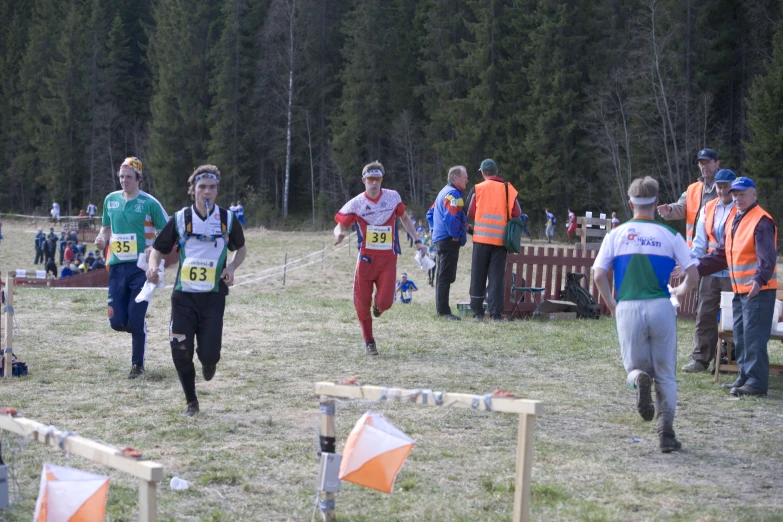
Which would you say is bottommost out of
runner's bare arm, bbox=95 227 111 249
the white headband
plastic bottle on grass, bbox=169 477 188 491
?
plastic bottle on grass, bbox=169 477 188 491

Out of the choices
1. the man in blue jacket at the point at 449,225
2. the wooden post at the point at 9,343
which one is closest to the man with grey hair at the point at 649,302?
the wooden post at the point at 9,343

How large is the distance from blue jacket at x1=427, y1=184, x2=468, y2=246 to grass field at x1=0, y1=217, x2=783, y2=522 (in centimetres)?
144

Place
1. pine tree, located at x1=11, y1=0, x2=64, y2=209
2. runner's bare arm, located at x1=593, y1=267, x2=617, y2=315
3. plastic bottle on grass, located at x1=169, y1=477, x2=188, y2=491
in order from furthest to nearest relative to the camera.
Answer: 1. pine tree, located at x1=11, y1=0, x2=64, y2=209
2. runner's bare arm, located at x1=593, y1=267, x2=617, y2=315
3. plastic bottle on grass, located at x1=169, y1=477, x2=188, y2=491

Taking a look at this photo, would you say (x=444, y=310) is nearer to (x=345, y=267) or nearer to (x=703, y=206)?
(x=703, y=206)

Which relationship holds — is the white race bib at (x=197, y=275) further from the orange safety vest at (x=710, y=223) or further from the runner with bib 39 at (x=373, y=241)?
the orange safety vest at (x=710, y=223)

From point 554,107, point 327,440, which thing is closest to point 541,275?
point 327,440

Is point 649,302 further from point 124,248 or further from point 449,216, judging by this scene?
point 449,216

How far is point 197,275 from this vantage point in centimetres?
741

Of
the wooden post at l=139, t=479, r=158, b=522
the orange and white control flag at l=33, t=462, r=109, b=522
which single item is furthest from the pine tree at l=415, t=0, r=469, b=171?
the wooden post at l=139, t=479, r=158, b=522

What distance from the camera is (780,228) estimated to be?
41562 millimetres

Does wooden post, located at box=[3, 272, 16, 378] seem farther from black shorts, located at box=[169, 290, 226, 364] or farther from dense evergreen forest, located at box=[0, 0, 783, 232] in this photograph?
dense evergreen forest, located at box=[0, 0, 783, 232]

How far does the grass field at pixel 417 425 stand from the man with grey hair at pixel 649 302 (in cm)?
37

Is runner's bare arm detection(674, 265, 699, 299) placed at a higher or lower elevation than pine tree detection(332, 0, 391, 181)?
lower

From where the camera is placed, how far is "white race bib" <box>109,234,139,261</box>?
906 cm
